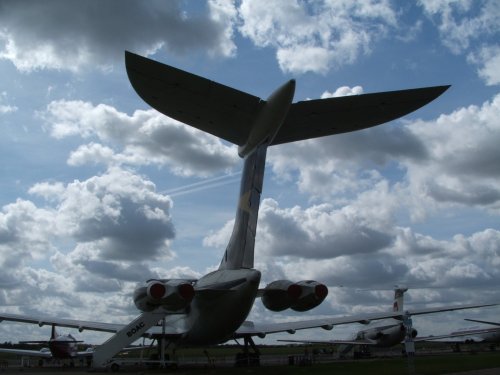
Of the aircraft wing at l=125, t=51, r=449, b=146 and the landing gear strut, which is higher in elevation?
the aircraft wing at l=125, t=51, r=449, b=146

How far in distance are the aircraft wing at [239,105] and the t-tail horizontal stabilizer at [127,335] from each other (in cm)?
659

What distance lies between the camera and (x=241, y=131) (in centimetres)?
1550

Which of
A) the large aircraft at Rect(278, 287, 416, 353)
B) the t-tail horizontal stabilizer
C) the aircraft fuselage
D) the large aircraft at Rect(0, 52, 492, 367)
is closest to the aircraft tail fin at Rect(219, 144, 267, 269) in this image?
the large aircraft at Rect(0, 52, 492, 367)

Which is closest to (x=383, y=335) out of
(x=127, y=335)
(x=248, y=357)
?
(x=248, y=357)

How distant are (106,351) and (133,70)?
10328mm

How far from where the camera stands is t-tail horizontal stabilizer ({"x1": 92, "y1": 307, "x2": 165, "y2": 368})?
17250 mm

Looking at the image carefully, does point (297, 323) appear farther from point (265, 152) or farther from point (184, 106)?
point (184, 106)

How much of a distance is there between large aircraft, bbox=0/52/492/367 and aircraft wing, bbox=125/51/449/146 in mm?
23

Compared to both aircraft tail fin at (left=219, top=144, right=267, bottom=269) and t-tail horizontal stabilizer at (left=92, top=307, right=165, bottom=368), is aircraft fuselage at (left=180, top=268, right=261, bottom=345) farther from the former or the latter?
t-tail horizontal stabilizer at (left=92, top=307, right=165, bottom=368)

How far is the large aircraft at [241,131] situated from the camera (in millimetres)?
12648

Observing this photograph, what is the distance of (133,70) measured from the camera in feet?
38.5

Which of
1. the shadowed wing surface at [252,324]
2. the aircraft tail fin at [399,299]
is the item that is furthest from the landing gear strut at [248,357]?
the aircraft tail fin at [399,299]

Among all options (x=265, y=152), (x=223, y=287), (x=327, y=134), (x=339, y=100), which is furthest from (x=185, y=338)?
(x=339, y=100)

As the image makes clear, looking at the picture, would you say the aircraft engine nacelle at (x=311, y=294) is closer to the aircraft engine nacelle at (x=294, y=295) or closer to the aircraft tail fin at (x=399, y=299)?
the aircraft engine nacelle at (x=294, y=295)
